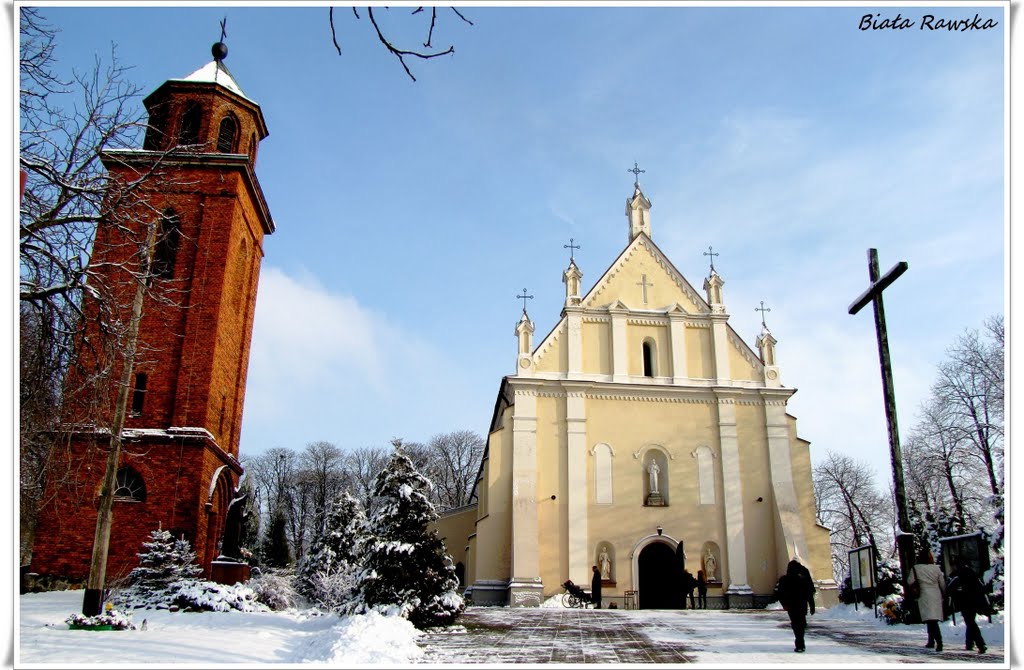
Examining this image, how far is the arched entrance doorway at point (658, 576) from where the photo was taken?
25703 millimetres

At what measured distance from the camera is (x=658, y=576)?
26.0m

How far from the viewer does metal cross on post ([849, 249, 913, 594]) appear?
12250mm

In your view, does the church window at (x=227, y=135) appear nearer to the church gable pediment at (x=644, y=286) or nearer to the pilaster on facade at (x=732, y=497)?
the church gable pediment at (x=644, y=286)

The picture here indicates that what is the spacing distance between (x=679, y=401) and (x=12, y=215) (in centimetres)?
2488

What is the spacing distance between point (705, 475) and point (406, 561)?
1558cm

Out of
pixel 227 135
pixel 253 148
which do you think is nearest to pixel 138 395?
pixel 227 135

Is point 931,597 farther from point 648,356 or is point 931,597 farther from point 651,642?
point 648,356

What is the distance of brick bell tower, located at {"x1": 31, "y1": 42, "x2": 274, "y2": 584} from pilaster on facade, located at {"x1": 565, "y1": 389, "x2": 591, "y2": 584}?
11.2 m

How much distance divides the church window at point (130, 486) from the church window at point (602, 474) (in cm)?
1485

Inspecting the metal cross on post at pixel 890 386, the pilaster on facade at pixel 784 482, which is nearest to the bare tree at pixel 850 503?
the pilaster on facade at pixel 784 482

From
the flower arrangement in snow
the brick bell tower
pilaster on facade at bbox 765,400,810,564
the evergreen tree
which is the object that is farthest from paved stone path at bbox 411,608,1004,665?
the evergreen tree

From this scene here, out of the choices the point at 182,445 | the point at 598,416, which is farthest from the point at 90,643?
the point at 598,416

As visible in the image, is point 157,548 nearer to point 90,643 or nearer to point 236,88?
point 90,643

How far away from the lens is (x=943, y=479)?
103 ft
